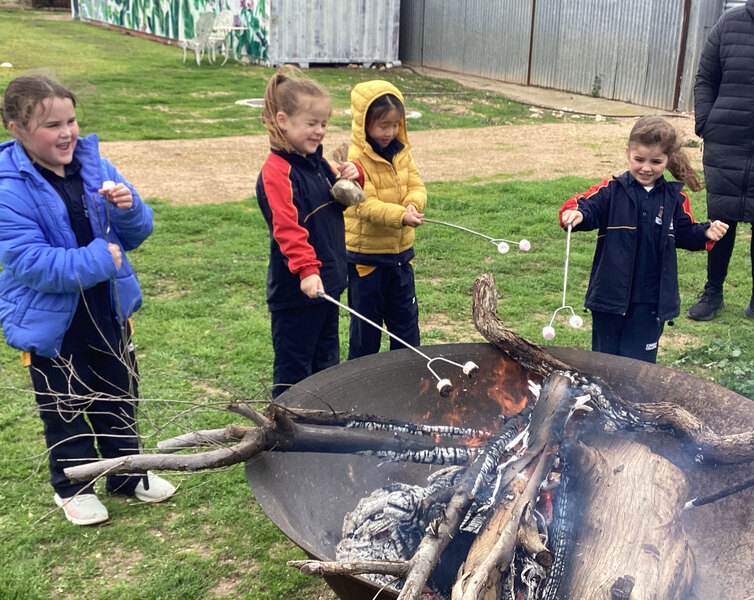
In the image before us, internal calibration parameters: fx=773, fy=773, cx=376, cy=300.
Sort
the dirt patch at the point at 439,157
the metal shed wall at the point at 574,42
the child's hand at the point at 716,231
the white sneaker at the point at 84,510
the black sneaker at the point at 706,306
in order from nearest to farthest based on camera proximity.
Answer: the white sneaker at the point at 84,510
the child's hand at the point at 716,231
the black sneaker at the point at 706,306
the dirt patch at the point at 439,157
the metal shed wall at the point at 574,42

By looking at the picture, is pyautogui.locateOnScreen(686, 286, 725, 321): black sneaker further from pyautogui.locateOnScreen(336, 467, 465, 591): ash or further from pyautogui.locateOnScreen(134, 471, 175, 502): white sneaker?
pyautogui.locateOnScreen(134, 471, 175, 502): white sneaker

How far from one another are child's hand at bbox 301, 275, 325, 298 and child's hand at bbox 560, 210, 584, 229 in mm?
1012

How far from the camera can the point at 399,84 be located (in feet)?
47.0

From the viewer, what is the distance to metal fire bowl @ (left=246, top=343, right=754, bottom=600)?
213 centimetres

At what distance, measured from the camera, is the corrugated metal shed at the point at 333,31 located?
15047 mm

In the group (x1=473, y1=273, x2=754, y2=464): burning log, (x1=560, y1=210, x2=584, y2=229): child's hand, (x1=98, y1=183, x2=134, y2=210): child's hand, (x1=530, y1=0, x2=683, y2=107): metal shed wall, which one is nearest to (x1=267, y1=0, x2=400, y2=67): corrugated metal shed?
(x1=530, y1=0, x2=683, y2=107): metal shed wall

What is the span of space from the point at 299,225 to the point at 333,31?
1353cm

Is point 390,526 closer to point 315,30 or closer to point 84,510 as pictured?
point 84,510

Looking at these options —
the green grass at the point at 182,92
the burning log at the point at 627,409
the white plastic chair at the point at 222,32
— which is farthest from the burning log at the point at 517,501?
the white plastic chair at the point at 222,32

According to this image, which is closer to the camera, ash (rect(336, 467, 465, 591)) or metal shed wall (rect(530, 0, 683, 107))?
ash (rect(336, 467, 465, 591))

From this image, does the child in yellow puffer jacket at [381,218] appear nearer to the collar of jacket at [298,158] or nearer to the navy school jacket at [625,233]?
the collar of jacket at [298,158]

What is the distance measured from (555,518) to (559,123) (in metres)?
9.85

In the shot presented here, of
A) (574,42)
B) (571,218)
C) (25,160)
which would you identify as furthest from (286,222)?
(574,42)

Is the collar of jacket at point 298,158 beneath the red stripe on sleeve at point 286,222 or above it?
above
